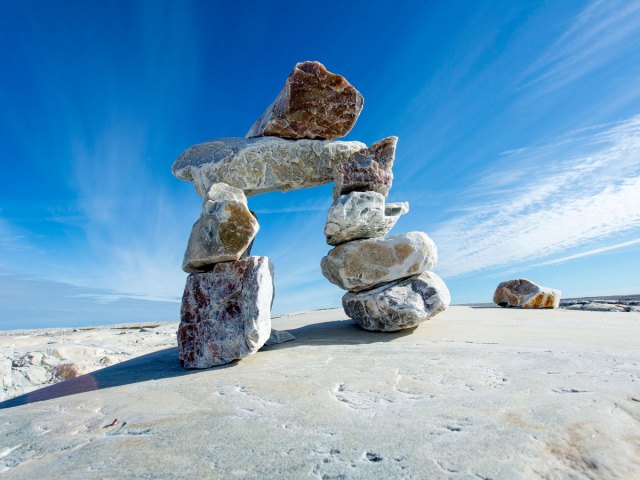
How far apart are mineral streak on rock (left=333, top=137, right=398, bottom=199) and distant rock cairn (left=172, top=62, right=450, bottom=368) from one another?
2 centimetres

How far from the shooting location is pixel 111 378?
4719mm

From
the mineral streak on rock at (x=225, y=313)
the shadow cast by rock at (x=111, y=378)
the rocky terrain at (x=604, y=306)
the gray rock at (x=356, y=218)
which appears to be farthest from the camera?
the rocky terrain at (x=604, y=306)

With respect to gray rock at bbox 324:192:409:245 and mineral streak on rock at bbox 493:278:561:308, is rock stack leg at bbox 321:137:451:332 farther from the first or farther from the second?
mineral streak on rock at bbox 493:278:561:308

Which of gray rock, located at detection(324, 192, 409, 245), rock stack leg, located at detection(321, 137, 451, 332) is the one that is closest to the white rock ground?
rock stack leg, located at detection(321, 137, 451, 332)

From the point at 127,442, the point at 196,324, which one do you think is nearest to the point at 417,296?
the point at 196,324

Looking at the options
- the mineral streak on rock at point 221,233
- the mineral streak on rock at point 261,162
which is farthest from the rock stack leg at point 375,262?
the mineral streak on rock at point 221,233

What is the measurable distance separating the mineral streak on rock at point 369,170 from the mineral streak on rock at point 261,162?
0.17 m

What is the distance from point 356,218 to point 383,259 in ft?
2.78

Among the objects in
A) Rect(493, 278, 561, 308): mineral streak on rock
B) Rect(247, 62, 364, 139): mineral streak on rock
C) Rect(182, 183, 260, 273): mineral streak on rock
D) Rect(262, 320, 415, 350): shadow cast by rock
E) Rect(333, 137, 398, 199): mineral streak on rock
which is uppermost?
Rect(247, 62, 364, 139): mineral streak on rock

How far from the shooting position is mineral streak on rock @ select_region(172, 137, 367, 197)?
6.61m

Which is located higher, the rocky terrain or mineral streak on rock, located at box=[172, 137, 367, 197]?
mineral streak on rock, located at box=[172, 137, 367, 197]

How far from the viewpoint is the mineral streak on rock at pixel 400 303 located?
610 centimetres

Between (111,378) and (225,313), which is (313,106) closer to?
(225,313)

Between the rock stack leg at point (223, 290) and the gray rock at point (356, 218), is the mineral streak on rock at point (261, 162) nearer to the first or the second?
the gray rock at point (356, 218)
